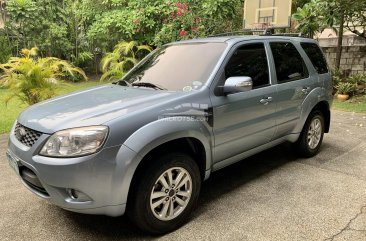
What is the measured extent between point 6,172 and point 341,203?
4115mm

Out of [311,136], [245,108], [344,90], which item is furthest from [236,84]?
[344,90]

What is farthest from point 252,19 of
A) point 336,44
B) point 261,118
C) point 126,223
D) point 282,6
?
point 126,223

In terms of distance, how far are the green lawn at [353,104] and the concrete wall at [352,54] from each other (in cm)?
143

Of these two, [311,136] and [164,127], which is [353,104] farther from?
Result: [164,127]

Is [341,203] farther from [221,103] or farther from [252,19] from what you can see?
[252,19]

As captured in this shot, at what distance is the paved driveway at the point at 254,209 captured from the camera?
114 inches

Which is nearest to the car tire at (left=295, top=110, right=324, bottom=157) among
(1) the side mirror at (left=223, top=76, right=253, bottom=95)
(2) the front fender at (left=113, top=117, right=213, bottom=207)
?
(1) the side mirror at (left=223, top=76, right=253, bottom=95)

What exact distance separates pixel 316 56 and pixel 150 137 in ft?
10.5

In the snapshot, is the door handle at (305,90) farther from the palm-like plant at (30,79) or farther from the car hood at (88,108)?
the palm-like plant at (30,79)

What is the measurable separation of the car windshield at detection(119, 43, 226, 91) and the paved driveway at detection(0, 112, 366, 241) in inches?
50.3

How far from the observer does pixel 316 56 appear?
474 centimetres

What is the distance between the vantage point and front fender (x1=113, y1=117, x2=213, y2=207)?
2523mm


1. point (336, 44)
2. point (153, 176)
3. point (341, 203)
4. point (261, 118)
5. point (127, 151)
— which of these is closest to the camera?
point (127, 151)

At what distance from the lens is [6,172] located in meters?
4.45
